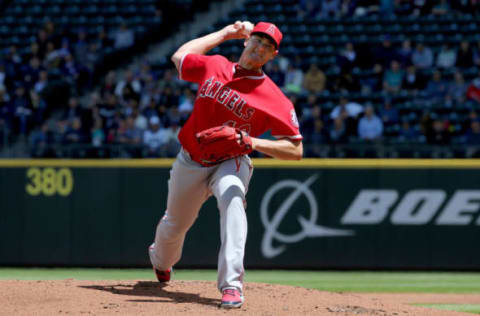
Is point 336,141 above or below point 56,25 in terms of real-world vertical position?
below

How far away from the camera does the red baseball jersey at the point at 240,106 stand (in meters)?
5.35

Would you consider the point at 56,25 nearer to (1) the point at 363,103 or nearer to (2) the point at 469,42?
(1) the point at 363,103

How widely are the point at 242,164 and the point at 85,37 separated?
1110 cm

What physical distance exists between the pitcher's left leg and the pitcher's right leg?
131 millimetres

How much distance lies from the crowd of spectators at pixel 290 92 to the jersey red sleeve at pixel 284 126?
17.9 feet

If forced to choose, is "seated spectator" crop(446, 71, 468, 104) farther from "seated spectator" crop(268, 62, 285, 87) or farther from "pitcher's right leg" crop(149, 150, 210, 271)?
"pitcher's right leg" crop(149, 150, 210, 271)

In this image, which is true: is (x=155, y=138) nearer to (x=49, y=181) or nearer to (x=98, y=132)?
(x=98, y=132)

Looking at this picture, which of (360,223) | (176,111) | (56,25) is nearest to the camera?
(360,223)

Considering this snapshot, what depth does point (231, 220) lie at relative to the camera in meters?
5.27

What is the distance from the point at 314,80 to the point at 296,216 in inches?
144

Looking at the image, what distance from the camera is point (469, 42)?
554 inches

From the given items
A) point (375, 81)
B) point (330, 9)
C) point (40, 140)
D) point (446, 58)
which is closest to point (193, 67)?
point (40, 140)

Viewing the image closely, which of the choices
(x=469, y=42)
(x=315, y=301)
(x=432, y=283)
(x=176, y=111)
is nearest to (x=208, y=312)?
(x=315, y=301)

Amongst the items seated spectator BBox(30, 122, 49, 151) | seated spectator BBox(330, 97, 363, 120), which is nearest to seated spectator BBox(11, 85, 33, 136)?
seated spectator BBox(30, 122, 49, 151)
